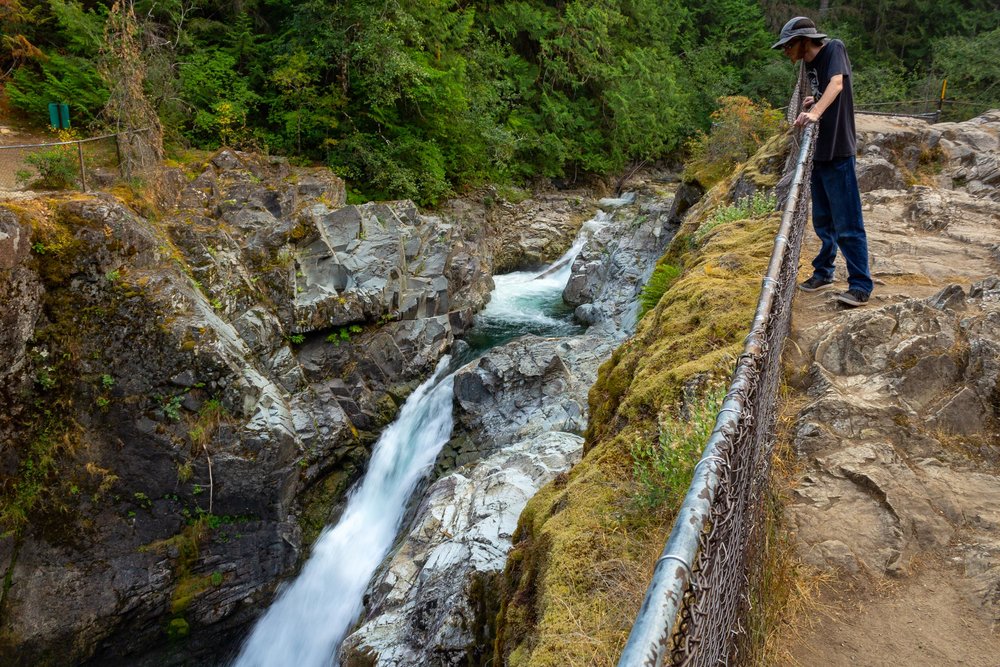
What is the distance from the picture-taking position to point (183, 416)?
9578 mm

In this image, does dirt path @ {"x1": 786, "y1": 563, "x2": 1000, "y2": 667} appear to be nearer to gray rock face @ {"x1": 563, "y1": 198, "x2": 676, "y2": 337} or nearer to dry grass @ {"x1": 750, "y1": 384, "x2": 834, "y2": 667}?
dry grass @ {"x1": 750, "y1": 384, "x2": 834, "y2": 667}

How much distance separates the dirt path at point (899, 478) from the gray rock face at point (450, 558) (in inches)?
115

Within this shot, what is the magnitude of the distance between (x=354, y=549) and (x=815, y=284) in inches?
322

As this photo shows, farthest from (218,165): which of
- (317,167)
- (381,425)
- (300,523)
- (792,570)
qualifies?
(792,570)

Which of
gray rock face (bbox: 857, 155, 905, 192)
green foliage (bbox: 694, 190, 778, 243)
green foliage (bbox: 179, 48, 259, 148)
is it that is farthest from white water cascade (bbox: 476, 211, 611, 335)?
green foliage (bbox: 179, 48, 259, 148)

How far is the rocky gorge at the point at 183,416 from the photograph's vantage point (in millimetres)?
8781

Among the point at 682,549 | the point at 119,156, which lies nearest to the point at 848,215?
the point at 682,549

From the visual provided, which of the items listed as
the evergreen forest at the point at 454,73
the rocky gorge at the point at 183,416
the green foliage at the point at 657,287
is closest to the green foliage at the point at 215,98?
the evergreen forest at the point at 454,73

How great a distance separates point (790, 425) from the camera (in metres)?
3.69

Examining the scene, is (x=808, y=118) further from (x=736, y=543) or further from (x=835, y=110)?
(x=736, y=543)

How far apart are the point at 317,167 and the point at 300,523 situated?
920 cm

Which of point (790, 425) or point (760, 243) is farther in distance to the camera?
point (760, 243)

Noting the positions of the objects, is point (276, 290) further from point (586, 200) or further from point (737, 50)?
point (737, 50)

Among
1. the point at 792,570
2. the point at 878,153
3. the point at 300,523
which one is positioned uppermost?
the point at 878,153
